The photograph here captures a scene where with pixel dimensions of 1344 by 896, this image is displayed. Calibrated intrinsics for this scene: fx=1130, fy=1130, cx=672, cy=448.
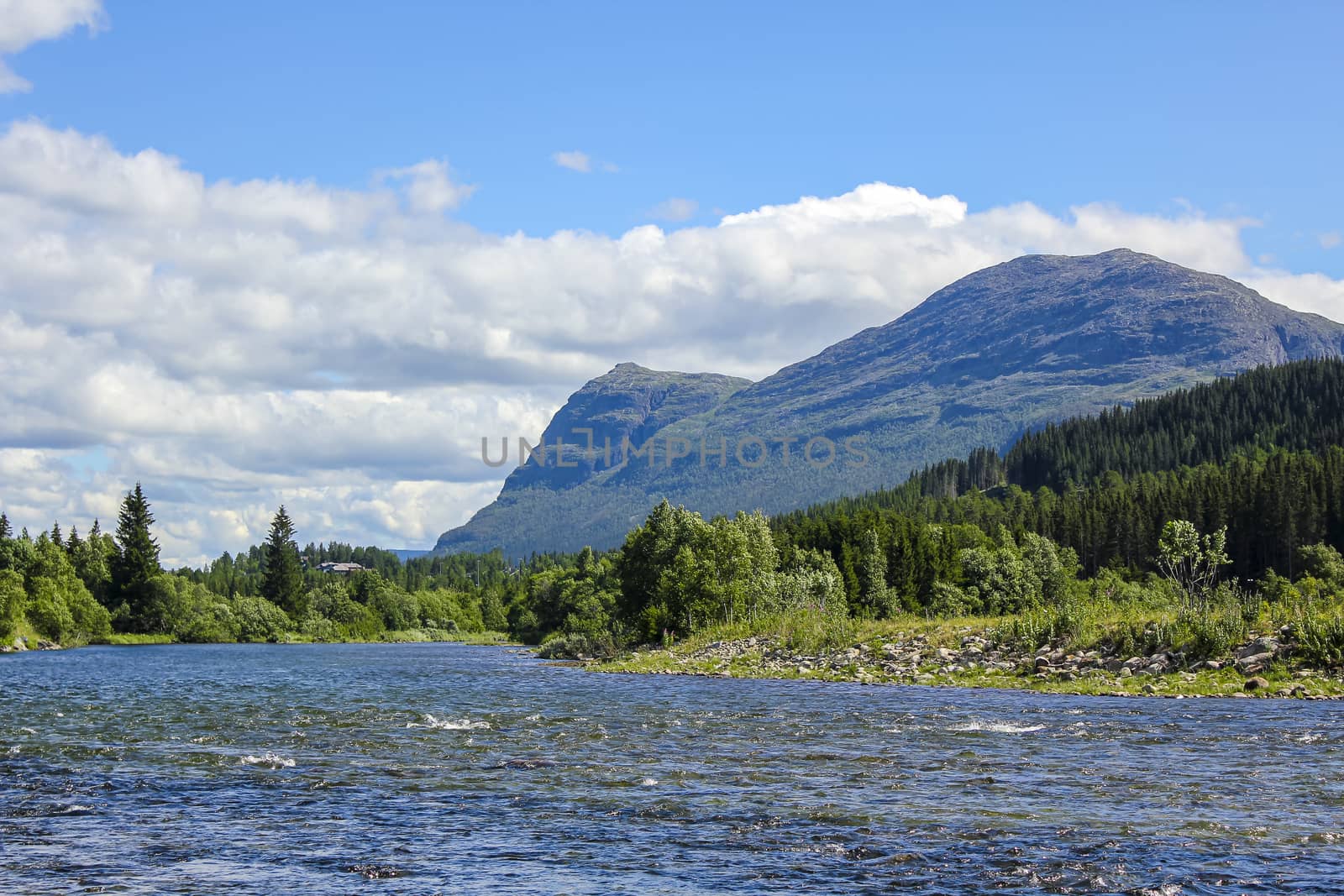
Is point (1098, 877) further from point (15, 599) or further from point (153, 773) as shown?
point (15, 599)

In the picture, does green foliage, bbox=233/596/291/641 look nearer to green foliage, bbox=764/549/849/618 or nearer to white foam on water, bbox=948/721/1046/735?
green foliage, bbox=764/549/849/618

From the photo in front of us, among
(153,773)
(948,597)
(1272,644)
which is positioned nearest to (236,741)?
(153,773)

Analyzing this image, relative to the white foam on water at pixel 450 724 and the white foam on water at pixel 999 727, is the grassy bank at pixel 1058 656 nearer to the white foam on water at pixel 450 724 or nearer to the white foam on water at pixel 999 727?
the white foam on water at pixel 999 727

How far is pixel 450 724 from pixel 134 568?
157m

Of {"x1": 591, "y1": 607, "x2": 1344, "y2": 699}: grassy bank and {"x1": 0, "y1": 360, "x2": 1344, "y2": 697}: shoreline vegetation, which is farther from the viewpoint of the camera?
{"x1": 0, "y1": 360, "x2": 1344, "y2": 697}: shoreline vegetation

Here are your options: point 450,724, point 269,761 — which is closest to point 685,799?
point 269,761

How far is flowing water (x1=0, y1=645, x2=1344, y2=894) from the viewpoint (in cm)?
1891

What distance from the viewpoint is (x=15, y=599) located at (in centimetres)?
12962

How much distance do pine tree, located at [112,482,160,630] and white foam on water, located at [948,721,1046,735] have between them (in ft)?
550

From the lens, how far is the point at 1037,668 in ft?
185

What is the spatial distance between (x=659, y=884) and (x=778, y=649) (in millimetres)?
60491

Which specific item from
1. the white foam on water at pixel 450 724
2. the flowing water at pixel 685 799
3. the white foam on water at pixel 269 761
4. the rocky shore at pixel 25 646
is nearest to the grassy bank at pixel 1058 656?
the flowing water at pixel 685 799

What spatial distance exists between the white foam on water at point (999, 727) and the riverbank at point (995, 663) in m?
12.4

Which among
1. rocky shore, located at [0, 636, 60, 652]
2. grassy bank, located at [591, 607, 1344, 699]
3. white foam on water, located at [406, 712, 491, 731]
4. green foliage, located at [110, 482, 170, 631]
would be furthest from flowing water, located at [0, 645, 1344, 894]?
green foliage, located at [110, 482, 170, 631]
